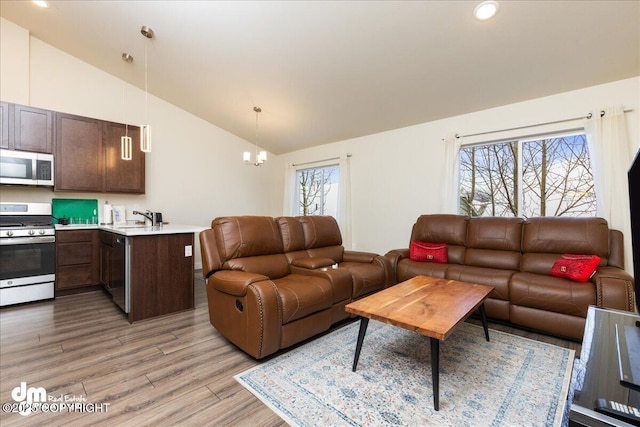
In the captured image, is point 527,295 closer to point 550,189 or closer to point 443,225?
point 443,225

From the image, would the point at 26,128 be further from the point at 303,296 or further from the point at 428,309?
the point at 428,309

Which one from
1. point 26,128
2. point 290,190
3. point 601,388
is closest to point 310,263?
point 601,388

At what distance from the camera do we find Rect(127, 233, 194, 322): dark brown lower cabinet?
2.80 metres

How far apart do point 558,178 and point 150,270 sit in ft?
15.7

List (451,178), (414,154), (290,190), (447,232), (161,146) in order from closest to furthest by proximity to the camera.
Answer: (447,232) → (451,178) → (414,154) → (161,146) → (290,190)

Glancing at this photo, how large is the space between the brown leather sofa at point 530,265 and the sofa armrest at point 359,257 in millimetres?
256

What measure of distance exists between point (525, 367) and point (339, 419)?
1.48 m

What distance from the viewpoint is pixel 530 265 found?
2.99 metres

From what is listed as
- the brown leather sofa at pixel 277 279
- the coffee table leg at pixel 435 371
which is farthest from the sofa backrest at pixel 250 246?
the coffee table leg at pixel 435 371

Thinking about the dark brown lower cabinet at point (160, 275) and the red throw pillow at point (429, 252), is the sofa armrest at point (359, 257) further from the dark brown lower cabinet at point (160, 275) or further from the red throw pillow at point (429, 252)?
the dark brown lower cabinet at point (160, 275)

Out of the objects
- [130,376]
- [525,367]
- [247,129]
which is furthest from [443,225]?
[247,129]

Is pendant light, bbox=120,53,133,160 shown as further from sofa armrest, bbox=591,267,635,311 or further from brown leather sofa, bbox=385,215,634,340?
sofa armrest, bbox=591,267,635,311

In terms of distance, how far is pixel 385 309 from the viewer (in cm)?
187

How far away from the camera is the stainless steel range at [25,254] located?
123 inches
